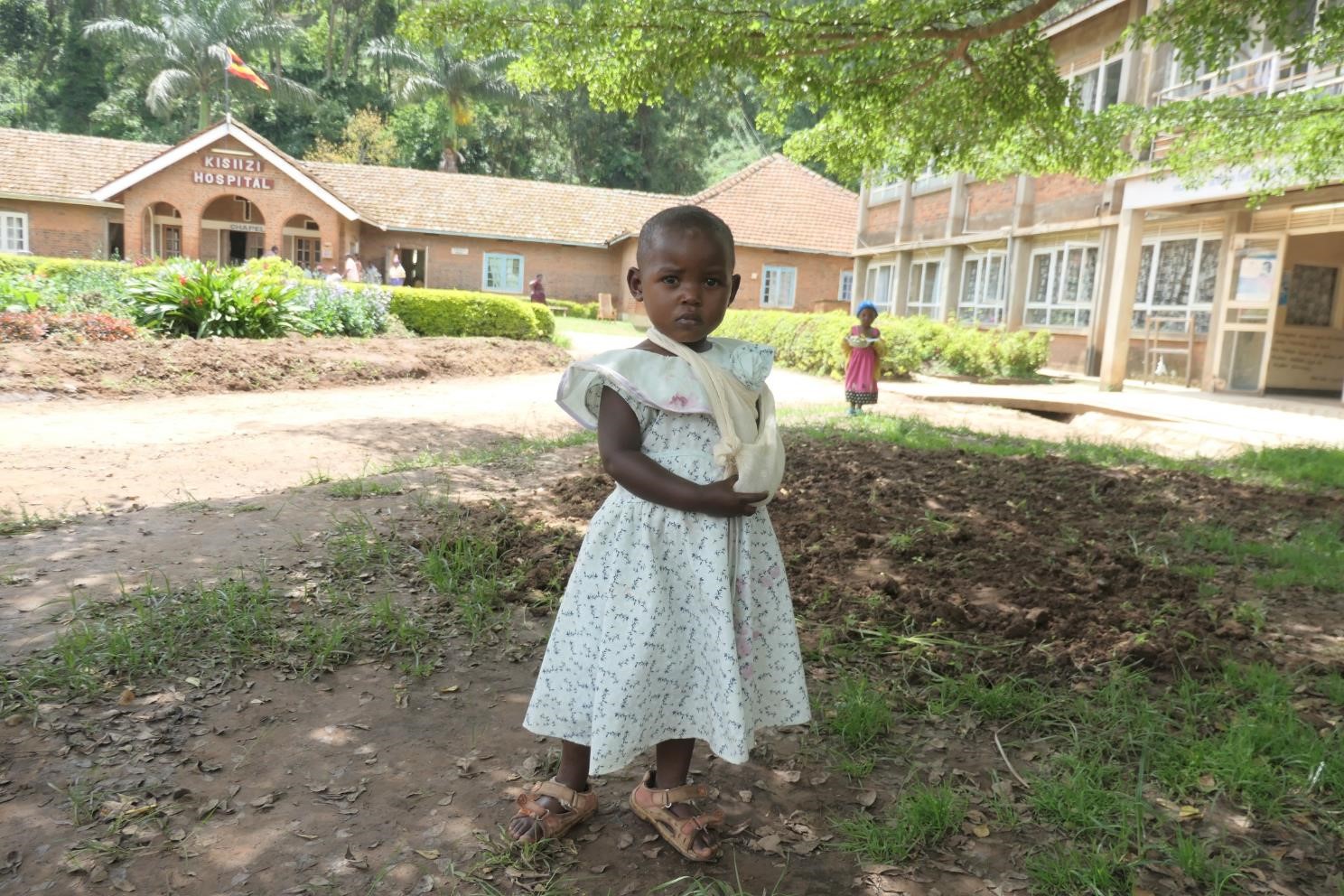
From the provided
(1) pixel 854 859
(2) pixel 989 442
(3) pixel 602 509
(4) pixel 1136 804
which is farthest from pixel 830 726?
(2) pixel 989 442

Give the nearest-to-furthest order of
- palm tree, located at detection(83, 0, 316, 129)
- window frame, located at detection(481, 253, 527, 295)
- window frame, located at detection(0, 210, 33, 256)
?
window frame, located at detection(0, 210, 33, 256) < window frame, located at detection(481, 253, 527, 295) < palm tree, located at detection(83, 0, 316, 129)

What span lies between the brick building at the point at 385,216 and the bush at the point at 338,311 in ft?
49.0

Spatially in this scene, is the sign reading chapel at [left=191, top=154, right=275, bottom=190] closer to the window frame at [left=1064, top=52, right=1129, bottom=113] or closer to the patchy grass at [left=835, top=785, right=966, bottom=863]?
the window frame at [left=1064, top=52, right=1129, bottom=113]

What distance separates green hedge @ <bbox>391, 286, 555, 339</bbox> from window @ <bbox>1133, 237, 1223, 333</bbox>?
11.5 meters

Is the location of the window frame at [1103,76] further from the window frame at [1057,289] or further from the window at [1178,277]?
the window at [1178,277]

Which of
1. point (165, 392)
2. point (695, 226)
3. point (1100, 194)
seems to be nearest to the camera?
point (695, 226)

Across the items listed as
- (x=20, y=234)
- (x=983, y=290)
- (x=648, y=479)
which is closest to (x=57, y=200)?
(x=20, y=234)

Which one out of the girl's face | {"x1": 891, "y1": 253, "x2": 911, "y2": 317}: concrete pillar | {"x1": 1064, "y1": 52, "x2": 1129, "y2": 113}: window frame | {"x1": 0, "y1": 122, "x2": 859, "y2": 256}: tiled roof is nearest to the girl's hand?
the girl's face

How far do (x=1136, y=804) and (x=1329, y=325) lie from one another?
16.6 metres

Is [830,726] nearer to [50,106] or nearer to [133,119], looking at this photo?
[133,119]

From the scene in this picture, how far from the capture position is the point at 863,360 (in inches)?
400

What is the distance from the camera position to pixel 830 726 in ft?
9.75

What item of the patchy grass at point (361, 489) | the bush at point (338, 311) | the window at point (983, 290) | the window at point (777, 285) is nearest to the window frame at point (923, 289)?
the window at point (983, 290)

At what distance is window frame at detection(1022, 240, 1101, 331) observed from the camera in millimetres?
17672
